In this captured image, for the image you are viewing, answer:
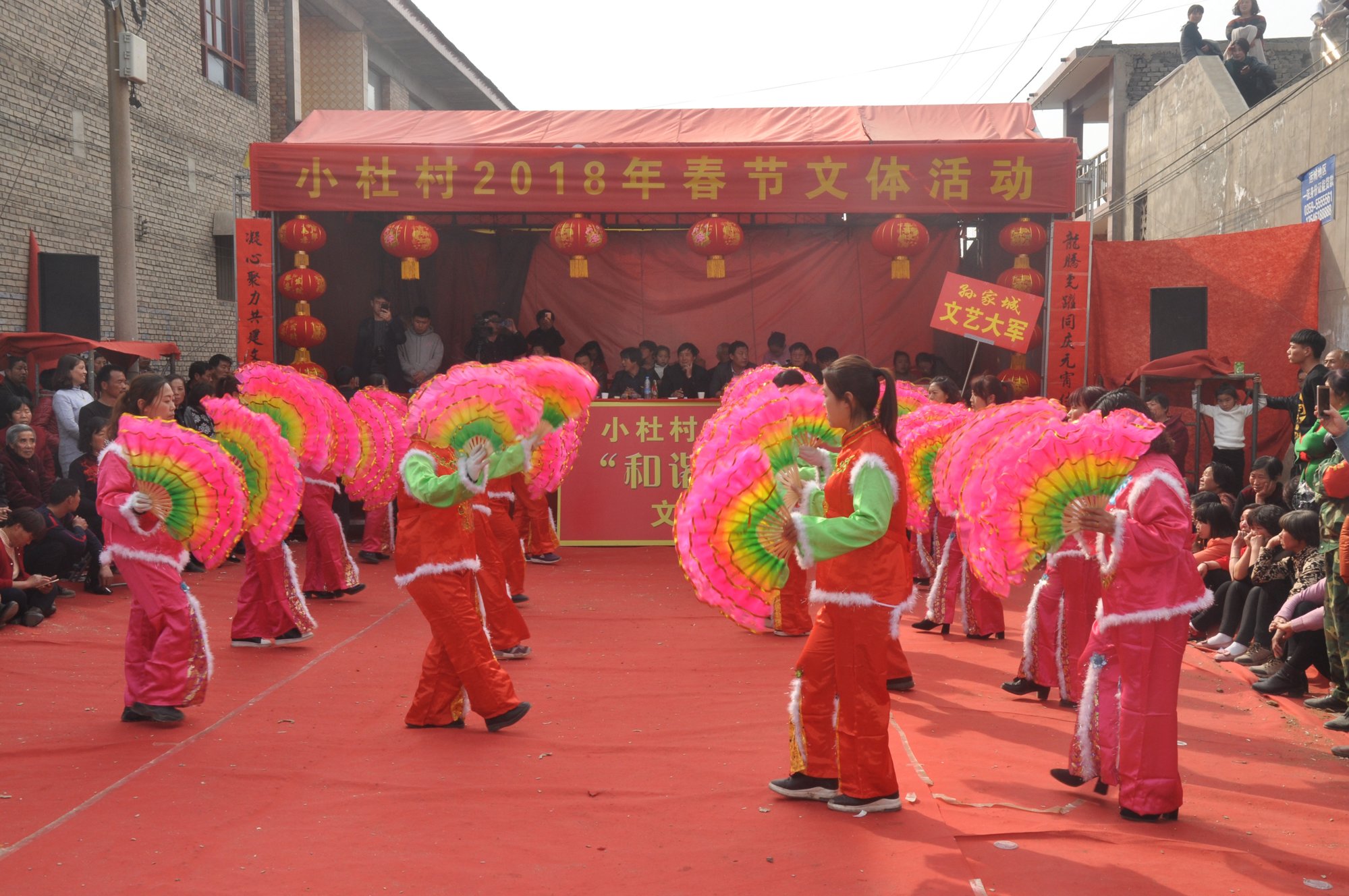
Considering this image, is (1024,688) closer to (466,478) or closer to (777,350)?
(466,478)

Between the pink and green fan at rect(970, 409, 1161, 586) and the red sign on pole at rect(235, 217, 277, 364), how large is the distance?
353 inches

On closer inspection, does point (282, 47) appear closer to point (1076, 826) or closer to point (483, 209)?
point (483, 209)

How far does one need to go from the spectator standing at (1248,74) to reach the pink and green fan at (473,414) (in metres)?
12.9

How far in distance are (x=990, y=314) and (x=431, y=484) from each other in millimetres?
7180

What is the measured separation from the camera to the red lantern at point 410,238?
1171 centimetres

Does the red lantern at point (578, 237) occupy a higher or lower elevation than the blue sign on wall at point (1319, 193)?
lower

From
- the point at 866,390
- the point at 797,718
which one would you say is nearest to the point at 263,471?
the point at 797,718

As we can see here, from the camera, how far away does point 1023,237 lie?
37.6 ft

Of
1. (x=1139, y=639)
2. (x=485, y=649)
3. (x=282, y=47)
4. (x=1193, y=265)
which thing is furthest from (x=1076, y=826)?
(x=282, y=47)

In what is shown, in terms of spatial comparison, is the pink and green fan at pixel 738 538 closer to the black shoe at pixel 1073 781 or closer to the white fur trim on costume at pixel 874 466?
the white fur trim on costume at pixel 874 466

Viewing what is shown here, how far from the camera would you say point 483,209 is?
11.6 metres

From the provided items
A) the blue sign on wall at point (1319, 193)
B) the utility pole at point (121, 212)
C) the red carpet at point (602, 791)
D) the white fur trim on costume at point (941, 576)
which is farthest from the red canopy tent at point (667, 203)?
the red carpet at point (602, 791)

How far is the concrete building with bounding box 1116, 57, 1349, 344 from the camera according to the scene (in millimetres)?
10945

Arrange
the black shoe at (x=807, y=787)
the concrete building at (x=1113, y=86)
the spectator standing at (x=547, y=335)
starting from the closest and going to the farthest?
the black shoe at (x=807, y=787), the spectator standing at (x=547, y=335), the concrete building at (x=1113, y=86)
